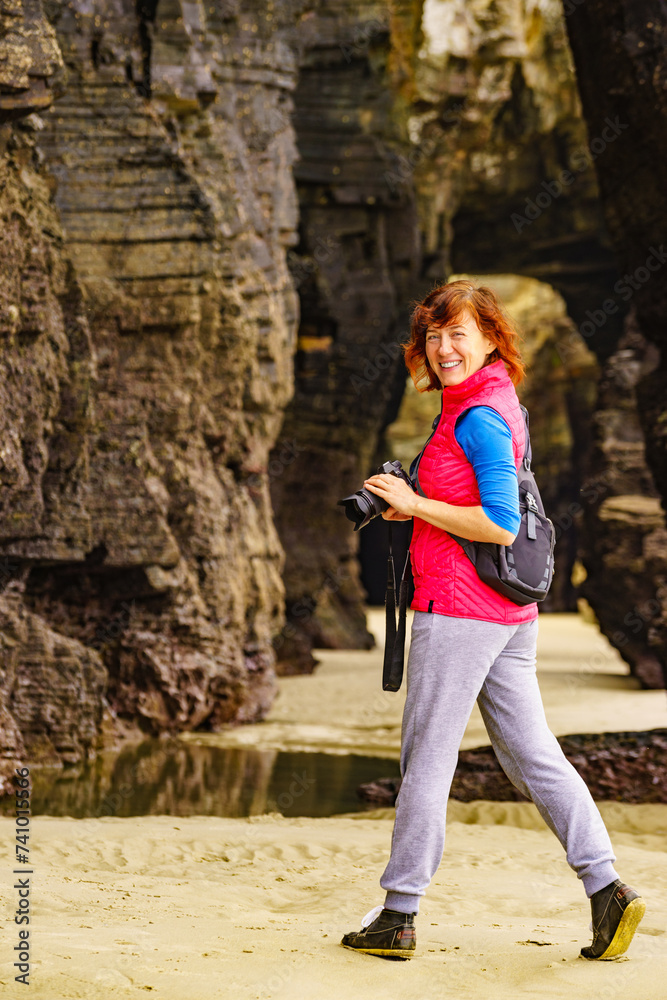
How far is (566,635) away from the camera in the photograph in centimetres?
2192

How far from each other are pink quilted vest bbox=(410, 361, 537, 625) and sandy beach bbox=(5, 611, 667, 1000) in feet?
3.04

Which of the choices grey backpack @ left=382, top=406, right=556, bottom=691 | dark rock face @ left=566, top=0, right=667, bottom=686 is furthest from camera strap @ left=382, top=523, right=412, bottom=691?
dark rock face @ left=566, top=0, right=667, bottom=686

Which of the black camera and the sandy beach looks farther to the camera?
the black camera

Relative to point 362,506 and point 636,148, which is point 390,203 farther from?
point 362,506

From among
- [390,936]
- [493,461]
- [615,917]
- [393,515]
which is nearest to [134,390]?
[393,515]

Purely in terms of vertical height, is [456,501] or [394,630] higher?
[456,501]

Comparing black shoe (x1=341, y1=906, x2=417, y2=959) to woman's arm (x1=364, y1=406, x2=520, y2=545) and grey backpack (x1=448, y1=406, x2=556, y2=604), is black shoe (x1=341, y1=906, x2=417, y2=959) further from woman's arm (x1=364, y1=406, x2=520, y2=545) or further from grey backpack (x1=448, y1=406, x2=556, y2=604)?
woman's arm (x1=364, y1=406, x2=520, y2=545)

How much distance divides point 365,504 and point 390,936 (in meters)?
1.14

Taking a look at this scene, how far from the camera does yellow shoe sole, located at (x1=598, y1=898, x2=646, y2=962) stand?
252 centimetres

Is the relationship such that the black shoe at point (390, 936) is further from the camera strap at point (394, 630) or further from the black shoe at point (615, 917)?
the camera strap at point (394, 630)

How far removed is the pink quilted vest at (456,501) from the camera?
2.59 meters

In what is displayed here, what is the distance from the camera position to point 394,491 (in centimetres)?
266

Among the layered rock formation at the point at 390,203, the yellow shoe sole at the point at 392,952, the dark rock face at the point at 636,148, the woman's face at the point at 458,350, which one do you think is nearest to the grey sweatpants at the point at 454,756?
the yellow shoe sole at the point at 392,952

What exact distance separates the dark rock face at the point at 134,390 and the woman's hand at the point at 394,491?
160 inches
